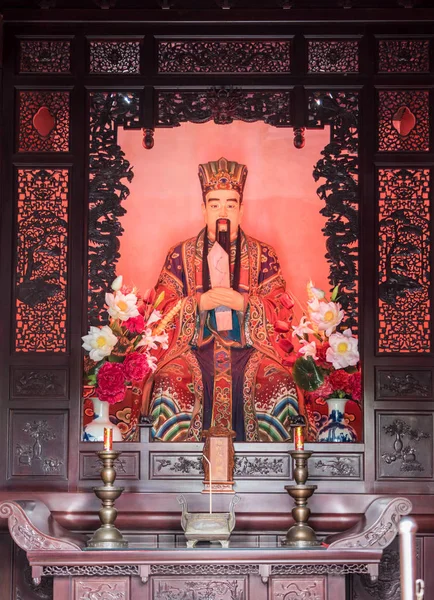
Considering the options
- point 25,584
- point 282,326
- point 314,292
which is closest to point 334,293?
point 314,292

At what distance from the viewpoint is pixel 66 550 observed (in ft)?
13.4

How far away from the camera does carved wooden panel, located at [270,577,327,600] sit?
413 cm

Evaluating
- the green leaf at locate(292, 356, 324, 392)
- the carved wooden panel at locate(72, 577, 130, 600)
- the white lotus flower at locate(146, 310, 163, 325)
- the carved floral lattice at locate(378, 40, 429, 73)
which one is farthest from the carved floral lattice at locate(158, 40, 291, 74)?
the carved wooden panel at locate(72, 577, 130, 600)

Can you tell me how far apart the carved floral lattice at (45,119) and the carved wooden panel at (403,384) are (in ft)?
5.36

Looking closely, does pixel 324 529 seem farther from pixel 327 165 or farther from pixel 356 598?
pixel 327 165

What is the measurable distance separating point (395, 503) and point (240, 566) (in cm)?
59

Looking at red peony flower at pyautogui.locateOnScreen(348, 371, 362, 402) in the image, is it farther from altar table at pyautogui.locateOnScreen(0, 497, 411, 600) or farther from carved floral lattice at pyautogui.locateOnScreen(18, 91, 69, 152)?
carved floral lattice at pyautogui.locateOnScreen(18, 91, 69, 152)

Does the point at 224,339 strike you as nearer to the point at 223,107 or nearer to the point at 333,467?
the point at 333,467

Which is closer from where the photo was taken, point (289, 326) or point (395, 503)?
point (395, 503)

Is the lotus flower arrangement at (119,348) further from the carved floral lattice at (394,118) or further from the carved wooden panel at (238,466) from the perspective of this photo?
the carved floral lattice at (394,118)

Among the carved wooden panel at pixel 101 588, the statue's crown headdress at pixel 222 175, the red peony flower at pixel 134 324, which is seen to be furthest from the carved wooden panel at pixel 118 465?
the statue's crown headdress at pixel 222 175

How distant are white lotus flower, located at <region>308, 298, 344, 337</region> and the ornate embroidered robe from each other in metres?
0.23

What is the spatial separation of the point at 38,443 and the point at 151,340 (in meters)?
0.62

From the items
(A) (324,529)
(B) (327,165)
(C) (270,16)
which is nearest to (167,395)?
(A) (324,529)
